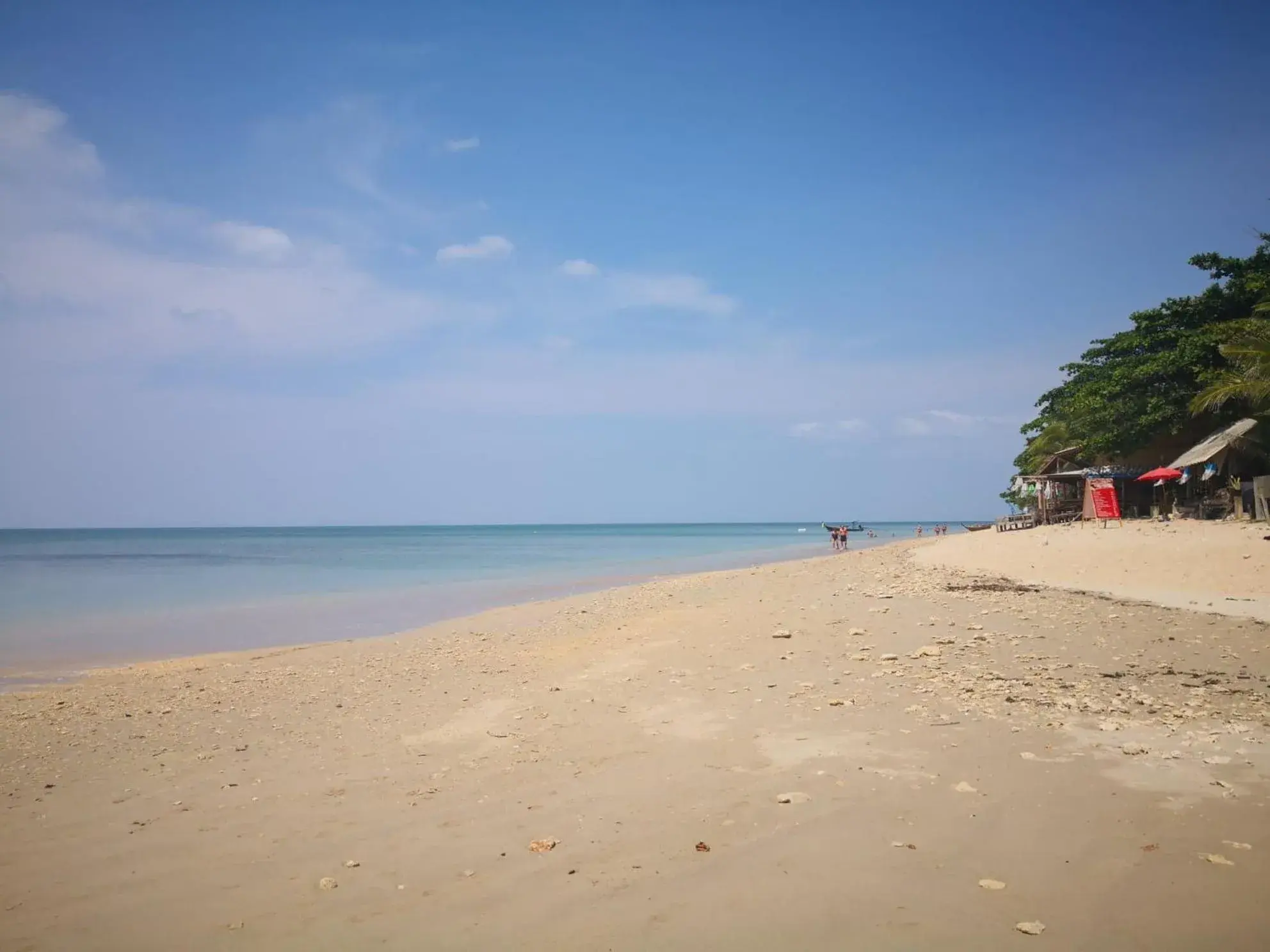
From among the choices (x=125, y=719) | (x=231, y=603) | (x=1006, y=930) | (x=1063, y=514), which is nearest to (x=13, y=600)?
(x=231, y=603)

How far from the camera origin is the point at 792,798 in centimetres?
550

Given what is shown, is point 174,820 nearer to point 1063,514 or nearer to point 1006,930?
point 1006,930

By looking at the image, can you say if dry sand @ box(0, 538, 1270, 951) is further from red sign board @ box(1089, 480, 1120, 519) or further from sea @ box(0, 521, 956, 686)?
red sign board @ box(1089, 480, 1120, 519)

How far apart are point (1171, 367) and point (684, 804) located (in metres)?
37.2

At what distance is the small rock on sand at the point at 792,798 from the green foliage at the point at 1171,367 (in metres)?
33.2

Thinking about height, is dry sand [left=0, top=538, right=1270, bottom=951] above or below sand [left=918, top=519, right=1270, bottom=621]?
below

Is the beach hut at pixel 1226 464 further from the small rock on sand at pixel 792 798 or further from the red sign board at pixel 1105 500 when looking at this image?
the small rock on sand at pixel 792 798

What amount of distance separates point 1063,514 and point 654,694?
3587 cm

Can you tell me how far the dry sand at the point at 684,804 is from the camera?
13.2 ft

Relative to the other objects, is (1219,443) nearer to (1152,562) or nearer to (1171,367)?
(1171,367)

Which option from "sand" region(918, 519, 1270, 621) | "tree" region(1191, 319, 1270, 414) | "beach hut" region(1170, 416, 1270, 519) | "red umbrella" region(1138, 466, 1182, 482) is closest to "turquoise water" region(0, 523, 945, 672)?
"sand" region(918, 519, 1270, 621)

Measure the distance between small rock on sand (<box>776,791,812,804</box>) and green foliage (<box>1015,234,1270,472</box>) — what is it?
3319 cm

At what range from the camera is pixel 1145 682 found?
26.4 feet

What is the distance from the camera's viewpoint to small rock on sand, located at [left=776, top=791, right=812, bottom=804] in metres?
5.44
